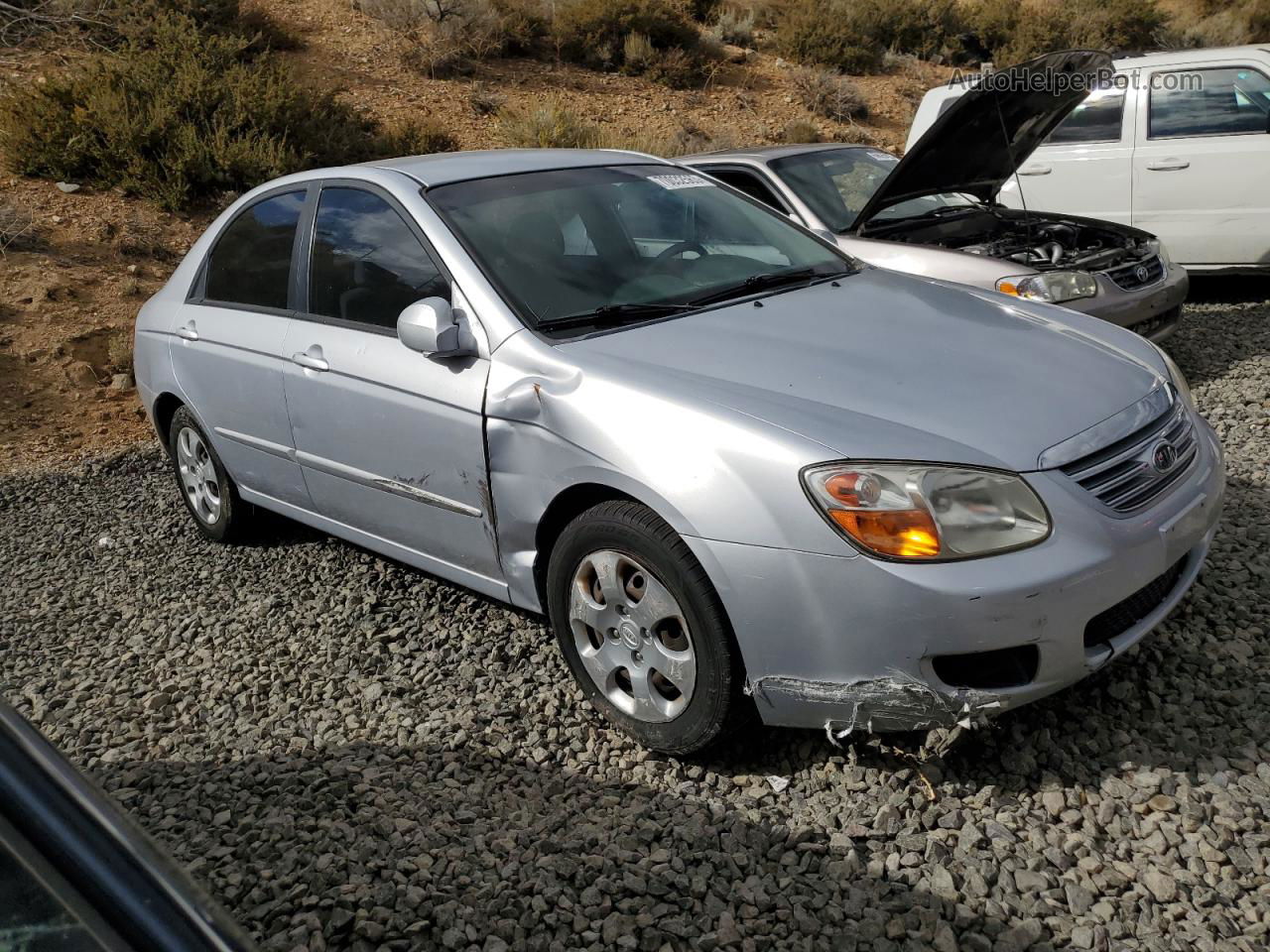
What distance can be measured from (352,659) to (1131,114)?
7152 millimetres

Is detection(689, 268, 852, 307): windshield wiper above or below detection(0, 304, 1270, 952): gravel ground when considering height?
above

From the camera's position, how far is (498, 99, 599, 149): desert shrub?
568 inches

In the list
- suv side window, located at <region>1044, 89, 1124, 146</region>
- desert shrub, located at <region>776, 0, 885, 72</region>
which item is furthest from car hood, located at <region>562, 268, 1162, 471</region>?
desert shrub, located at <region>776, 0, 885, 72</region>

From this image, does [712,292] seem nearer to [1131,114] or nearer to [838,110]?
[1131,114]

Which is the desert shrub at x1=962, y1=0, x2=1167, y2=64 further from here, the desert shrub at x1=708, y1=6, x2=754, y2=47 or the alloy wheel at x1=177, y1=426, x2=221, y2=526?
the alloy wheel at x1=177, y1=426, x2=221, y2=526

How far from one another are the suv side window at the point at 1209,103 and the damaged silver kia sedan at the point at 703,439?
508 centimetres

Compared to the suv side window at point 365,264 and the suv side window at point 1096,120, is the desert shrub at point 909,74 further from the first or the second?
the suv side window at point 365,264

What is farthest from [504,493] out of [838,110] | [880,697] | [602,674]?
[838,110]

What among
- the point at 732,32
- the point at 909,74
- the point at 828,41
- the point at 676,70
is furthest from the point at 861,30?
the point at 676,70

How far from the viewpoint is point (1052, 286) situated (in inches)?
230

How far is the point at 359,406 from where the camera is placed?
3750 mm

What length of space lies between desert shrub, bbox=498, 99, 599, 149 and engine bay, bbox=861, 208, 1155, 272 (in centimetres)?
842

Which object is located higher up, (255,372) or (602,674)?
(255,372)

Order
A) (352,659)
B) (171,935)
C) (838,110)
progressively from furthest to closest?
(838,110) → (352,659) → (171,935)
